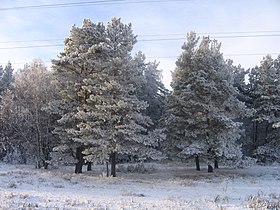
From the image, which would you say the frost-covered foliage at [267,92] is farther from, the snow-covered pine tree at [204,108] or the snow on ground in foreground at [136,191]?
the snow-covered pine tree at [204,108]

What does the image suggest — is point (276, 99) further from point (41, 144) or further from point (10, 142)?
point (10, 142)

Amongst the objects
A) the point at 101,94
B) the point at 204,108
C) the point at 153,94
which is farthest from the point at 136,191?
the point at 153,94

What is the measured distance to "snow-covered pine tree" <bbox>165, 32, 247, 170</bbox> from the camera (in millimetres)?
28719

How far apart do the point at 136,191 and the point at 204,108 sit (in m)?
13.2

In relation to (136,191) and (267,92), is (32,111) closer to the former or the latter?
(136,191)

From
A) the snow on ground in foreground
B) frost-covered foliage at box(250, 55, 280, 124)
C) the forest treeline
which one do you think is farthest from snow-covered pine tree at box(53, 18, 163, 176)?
frost-covered foliage at box(250, 55, 280, 124)

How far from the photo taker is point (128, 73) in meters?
26.0

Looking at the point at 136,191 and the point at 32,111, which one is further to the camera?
the point at 32,111

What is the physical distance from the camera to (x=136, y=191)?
717 inches

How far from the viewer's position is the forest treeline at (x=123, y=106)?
24.7 meters

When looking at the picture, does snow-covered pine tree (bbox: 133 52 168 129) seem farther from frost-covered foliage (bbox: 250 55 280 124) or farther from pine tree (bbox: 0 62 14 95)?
pine tree (bbox: 0 62 14 95)

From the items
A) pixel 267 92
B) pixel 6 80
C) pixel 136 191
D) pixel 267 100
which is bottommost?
pixel 136 191

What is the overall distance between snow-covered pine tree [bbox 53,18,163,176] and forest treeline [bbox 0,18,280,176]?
7 cm

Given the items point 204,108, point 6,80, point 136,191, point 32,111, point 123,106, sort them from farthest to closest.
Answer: point 6,80
point 32,111
point 204,108
point 123,106
point 136,191
